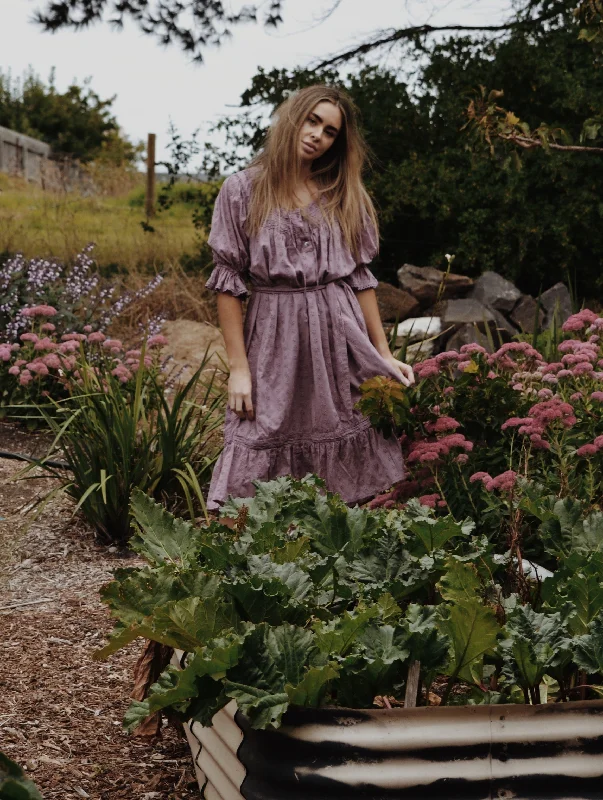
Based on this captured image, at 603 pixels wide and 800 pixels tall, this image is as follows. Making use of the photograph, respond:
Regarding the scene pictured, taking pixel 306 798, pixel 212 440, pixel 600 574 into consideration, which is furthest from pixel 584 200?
pixel 306 798

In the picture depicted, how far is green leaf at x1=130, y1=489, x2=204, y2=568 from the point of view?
200 centimetres

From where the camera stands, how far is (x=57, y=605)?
10.9ft

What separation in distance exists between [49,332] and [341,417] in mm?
3657

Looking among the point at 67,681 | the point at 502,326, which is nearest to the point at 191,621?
the point at 67,681

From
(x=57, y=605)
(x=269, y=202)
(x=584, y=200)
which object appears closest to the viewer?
(x=269, y=202)

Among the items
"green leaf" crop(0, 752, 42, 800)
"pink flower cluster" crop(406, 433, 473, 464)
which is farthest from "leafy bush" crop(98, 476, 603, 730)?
"pink flower cluster" crop(406, 433, 473, 464)

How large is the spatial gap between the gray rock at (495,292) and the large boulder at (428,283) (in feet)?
0.44

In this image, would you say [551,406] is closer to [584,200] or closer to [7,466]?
[7,466]

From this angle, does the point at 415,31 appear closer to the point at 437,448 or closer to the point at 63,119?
the point at 437,448

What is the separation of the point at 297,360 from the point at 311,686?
1.76 metres

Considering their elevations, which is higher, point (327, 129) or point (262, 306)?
point (327, 129)

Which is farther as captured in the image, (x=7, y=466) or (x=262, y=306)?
(x=7, y=466)

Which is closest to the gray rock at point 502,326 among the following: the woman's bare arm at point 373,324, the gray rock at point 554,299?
the gray rock at point 554,299

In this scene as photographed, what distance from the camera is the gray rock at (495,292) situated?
7.68m
